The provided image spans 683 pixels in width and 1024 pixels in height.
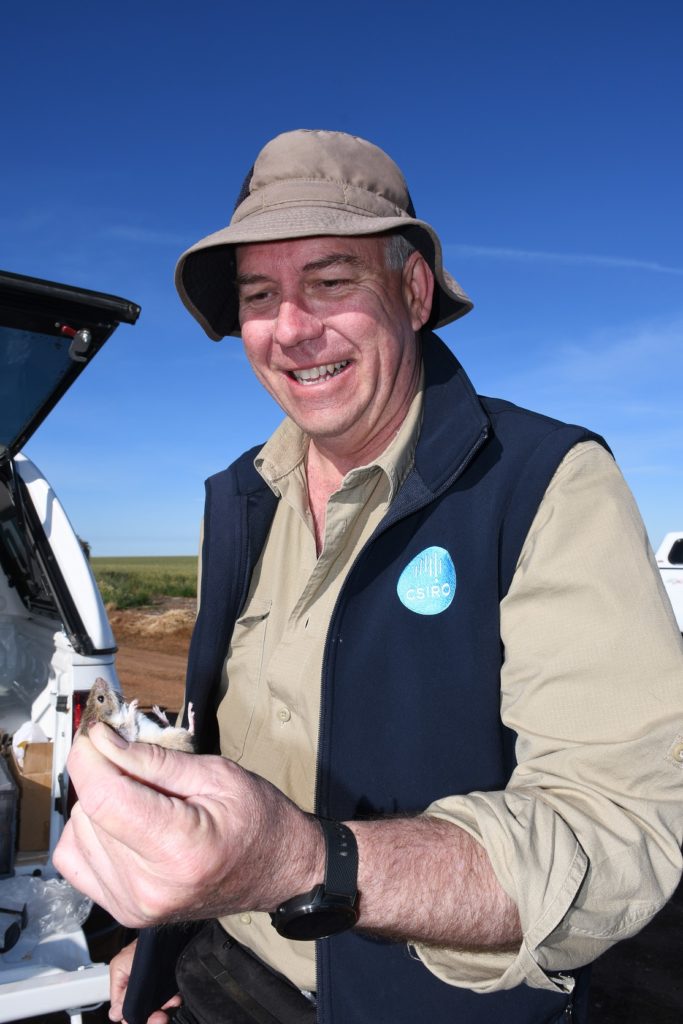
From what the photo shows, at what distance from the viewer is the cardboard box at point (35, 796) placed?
3.73 metres

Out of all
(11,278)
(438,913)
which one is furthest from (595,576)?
(11,278)

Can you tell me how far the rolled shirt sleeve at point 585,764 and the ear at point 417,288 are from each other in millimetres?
1036

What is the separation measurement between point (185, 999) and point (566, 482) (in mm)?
1756

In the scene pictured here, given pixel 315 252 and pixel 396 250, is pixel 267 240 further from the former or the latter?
pixel 396 250

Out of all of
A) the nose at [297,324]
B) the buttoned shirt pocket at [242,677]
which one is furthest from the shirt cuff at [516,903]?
the nose at [297,324]

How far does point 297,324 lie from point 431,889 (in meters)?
1.50

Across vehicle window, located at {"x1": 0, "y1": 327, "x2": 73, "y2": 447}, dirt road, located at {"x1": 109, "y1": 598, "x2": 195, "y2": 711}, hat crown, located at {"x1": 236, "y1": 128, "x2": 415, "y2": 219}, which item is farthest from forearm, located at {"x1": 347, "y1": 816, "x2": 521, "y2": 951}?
dirt road, located at {"x1": 109, "y1": 598, "x2": 195, "y2": 711}

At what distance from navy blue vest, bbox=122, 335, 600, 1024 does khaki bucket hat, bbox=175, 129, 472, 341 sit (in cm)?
61

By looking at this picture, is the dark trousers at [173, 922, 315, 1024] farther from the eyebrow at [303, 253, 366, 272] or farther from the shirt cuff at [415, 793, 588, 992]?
the eyebrow at [303, 253, 366, 272]

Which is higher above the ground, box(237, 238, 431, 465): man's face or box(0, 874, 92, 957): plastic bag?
box(237, 238, 431, 465): man's face

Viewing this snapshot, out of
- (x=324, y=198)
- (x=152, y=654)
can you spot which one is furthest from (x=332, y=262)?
(x=152, y=654)

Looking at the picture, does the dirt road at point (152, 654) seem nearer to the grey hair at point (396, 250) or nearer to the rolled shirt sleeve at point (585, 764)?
the grey hair at point (396, 250)

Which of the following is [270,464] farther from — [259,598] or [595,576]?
[595,576]

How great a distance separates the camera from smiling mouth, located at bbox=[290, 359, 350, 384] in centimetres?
222
